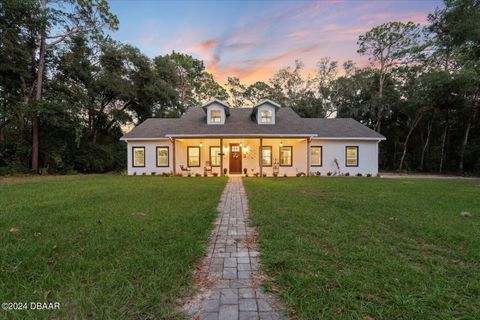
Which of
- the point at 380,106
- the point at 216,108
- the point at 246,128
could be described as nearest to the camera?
the point at 246,128

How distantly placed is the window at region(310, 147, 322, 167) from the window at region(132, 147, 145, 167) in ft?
37.9

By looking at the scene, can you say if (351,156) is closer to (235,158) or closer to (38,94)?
(235,158)

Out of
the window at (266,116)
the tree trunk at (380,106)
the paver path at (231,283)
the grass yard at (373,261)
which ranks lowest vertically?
the paver path at (231,283)

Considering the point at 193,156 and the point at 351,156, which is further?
the point at 193,156

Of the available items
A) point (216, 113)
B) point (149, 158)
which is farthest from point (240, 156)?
point (149, 158)

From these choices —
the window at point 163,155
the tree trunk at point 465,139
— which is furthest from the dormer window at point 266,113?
the tree trunk at point 465,139

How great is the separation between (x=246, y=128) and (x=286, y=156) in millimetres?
3331

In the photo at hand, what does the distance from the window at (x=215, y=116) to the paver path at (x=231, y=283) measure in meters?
12.6

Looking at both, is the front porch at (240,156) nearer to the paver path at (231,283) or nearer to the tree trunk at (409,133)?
the tree trunk at (409,133)

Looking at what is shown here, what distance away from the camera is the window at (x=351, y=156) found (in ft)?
51.8

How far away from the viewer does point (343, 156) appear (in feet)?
51.7

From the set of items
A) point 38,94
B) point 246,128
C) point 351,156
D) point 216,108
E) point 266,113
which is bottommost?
point 351,156

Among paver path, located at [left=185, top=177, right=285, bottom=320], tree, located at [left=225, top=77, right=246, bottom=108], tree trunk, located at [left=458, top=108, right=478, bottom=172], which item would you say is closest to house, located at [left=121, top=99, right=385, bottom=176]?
tree trunk, located at [left=458, top=108, right=478, bottom=172]

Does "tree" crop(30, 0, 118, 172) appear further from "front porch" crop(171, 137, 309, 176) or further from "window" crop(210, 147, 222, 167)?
"window" crop(210, 147, 222, 167)
